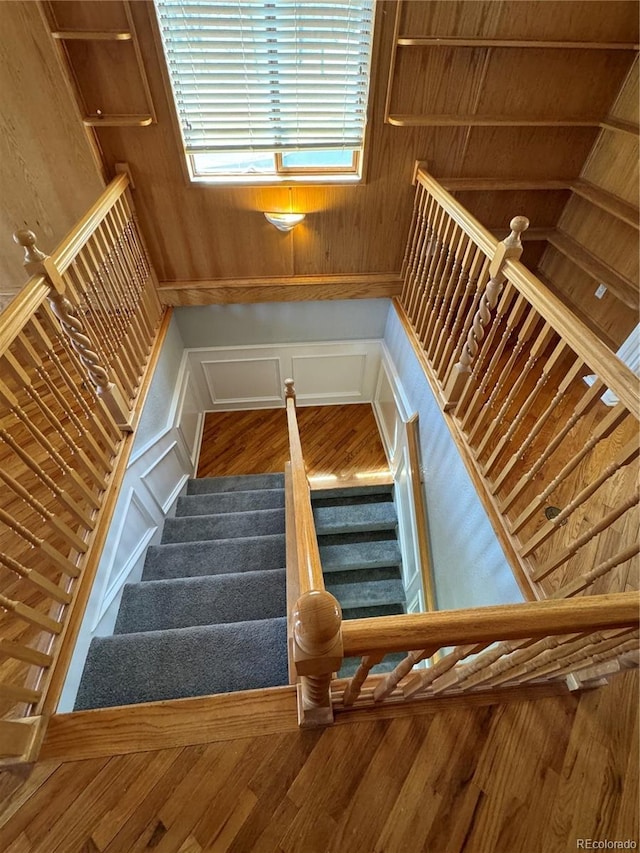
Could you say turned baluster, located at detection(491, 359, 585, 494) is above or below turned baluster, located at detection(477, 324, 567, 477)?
below

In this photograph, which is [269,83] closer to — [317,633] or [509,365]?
[509,365]

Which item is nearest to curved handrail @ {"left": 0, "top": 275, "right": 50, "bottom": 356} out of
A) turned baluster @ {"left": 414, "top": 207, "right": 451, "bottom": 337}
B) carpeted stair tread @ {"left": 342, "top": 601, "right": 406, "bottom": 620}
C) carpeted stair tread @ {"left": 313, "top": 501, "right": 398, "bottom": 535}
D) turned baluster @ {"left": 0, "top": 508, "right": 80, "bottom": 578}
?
turned baluster @ {"left": 0, "top": 508, "right": 80, "bottom": 578}

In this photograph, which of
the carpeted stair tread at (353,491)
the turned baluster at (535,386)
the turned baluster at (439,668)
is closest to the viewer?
the turned baluster at (439,668)

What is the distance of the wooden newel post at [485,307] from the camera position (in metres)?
1.54

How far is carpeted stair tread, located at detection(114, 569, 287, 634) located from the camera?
188 cm

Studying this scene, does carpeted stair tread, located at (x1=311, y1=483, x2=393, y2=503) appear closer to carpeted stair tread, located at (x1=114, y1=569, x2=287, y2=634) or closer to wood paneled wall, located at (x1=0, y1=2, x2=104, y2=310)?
carpeted stair tread, located at (x1=114, y1=569, x2=287, y2=634)

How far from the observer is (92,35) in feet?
6.22

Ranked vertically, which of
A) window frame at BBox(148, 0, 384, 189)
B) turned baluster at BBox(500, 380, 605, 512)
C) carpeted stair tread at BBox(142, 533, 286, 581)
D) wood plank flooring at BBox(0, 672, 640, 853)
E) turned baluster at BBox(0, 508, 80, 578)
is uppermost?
window frame at BBox(148, 0, 384, 189)

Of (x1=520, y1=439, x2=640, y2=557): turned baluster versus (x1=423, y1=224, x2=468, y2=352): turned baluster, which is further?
(x1=423, y1=224, x2=468, y2=352): turned baluster

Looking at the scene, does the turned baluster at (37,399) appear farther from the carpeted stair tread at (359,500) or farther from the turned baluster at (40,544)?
the carpeted stair tread at (359,500)

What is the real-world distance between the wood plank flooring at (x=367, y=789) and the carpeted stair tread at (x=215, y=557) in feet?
→ 3.39

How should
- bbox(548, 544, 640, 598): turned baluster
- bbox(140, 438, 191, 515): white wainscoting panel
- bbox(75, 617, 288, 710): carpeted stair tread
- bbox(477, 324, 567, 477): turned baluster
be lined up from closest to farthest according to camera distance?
bbox(548, 544, 640, 598): turned baluster < bbox(477, 324, 567, 477): turned baluster < bbox(75, 617, 288, 710): carpeted stair tread < bbox(140, 438, 191, 515): white wainscoting panel

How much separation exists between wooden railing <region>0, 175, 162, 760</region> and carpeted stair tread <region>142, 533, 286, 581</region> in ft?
1.93

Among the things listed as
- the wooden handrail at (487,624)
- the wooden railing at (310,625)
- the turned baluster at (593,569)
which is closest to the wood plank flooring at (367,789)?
the wooden railing at (310,625)
